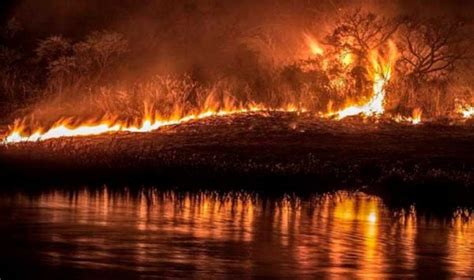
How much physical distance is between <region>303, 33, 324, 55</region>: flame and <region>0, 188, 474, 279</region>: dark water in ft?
57.0

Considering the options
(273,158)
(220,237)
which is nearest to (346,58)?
(273,158)

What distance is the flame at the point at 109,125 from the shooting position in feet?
111

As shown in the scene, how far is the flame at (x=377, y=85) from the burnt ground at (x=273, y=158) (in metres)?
1.28

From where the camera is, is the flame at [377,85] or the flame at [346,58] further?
the flame at [346,58]

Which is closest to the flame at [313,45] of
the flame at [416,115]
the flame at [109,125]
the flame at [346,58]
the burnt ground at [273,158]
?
the flame at [346,58]

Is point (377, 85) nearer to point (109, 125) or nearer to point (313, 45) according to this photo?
point (313, 45)

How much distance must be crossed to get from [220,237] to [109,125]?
17.7 metres

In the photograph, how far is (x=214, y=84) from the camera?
42.8 metres

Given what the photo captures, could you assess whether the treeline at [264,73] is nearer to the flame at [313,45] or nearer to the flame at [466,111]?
the flame at [313,45]

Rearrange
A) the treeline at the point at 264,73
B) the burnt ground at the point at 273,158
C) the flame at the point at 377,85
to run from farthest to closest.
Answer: the treeline at the point at 264,73 < the flame at the point at 377,85 < the burnt ground at the point at 273,158

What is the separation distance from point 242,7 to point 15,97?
1191cm

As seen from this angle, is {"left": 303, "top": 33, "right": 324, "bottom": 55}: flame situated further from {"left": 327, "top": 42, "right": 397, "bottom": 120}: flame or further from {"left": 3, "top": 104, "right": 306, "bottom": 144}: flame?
{"left": 3, "top": 104, "right": 306, "bottom": 144}: flame

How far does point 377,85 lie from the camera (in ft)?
122

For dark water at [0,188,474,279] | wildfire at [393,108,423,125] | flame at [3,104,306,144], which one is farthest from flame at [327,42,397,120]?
dark water at [0,188,474,279]
